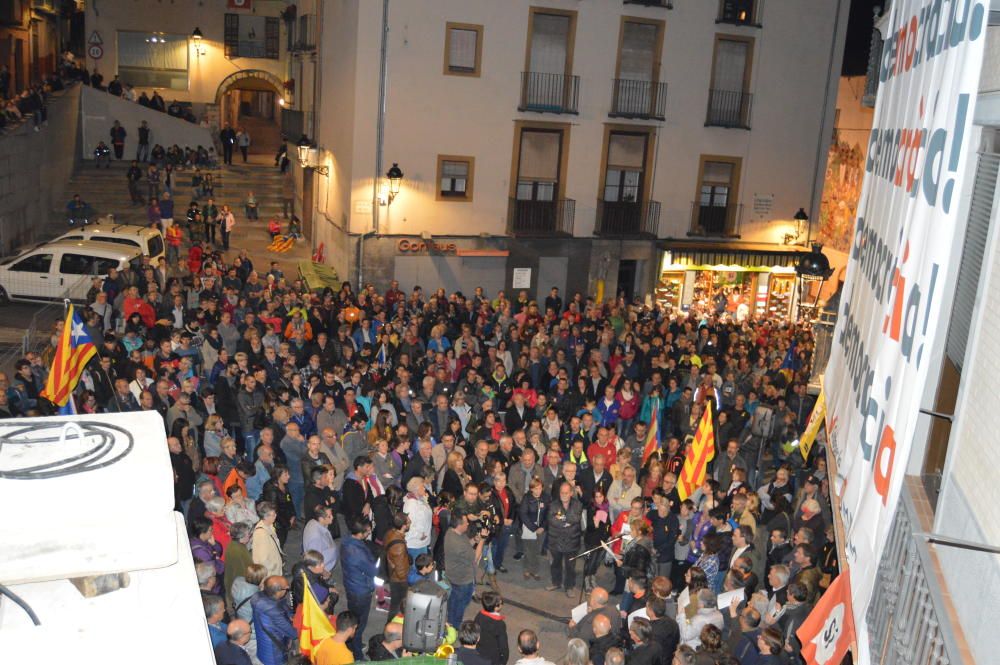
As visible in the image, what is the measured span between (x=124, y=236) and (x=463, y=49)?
31.0ft

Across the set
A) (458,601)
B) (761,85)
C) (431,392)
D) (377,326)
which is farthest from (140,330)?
(761,85)

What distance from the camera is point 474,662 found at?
8.20m

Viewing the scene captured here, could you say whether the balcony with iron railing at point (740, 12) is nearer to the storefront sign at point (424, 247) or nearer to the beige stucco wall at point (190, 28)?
the storefront sign at point (424, 247)

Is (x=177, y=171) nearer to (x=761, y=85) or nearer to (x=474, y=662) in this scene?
(x=761, y=85)

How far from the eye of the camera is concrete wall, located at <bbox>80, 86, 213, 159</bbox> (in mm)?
34969

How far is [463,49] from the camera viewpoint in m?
24.3

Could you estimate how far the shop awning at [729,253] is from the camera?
2709 cm

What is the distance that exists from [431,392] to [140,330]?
517cm

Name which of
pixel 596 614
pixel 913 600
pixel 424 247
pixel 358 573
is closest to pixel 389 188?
pixel 424 247

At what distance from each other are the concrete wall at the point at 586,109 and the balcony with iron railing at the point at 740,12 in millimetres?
243

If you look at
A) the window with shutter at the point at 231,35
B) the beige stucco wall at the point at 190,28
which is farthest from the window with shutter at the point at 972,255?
the window with shutter at the point at 231,35

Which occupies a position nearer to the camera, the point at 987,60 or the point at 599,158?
the point at 987,60

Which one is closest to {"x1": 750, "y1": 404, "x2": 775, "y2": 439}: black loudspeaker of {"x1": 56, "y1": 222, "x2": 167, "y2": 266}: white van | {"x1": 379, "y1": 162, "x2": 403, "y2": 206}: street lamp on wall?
{"x1": 379, "y1": 162, "x2": 403, "y2": 206}: street lamp on wall

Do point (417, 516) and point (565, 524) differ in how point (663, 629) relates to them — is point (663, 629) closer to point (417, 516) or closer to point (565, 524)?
point (565, 524)
